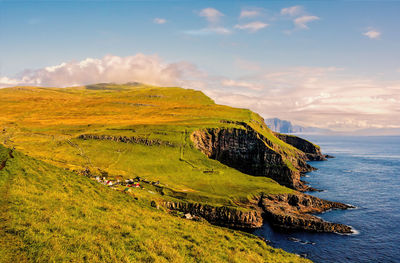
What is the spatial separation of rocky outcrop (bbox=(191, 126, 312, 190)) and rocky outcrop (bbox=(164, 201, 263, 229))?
61.5 m

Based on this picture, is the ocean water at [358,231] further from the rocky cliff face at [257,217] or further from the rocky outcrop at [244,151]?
the rocky outcrop at [244,151]

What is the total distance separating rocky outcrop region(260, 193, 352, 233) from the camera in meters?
75.7

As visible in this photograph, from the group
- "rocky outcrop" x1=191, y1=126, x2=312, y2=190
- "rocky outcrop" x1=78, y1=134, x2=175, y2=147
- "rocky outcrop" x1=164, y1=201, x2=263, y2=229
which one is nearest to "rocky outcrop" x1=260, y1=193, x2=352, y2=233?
"rocky outcrop" x1=164, y1=201, x2=263, y2=229

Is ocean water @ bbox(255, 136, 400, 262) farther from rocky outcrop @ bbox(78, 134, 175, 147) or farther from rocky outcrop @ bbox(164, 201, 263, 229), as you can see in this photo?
rocky outcrop @ bbox(78, 134, 175, 147)

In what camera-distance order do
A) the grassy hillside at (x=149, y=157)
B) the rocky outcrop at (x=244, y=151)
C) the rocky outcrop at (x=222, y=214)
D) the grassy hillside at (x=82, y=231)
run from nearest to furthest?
the grassy hillside at (x=82, y=231), the rocky outcrop at (x=222, y=214), the grassy hillside at (x=149, y=157), the rocky outcrop at (x=244, y=151)

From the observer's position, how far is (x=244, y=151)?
14662cm

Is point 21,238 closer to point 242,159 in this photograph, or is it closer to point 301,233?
point 301,233

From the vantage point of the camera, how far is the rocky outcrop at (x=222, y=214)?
249 ft

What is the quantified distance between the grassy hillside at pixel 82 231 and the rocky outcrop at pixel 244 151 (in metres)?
98.3

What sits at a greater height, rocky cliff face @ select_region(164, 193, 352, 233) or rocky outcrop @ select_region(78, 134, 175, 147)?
rocky outcrop @ select_region(78, 134, 175, 147)

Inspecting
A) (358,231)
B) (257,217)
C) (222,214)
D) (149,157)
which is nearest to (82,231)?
(222,214)

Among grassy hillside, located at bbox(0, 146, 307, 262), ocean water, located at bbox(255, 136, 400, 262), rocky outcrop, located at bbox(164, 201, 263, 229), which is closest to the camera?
grassy hillside, located at bbox(0, 146, 307, 262)

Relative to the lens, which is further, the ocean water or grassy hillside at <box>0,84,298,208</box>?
grassy hillside at <box>0,84,298,208</box>

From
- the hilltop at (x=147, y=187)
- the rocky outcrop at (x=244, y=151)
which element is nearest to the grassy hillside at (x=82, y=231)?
the hilltop at (x=147, y=187)
